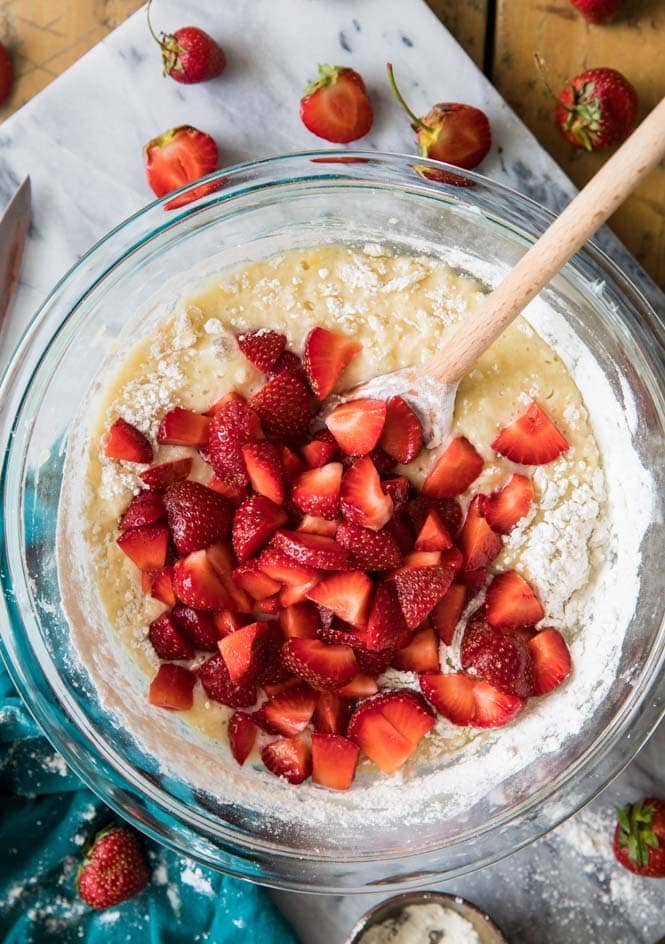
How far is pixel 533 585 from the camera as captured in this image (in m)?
2.25

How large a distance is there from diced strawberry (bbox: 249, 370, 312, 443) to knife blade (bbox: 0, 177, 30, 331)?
0.69 meters

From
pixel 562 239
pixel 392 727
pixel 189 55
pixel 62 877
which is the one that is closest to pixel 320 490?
Answer: pixel 392 727

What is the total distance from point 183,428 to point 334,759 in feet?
2.71

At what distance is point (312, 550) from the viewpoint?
219 cm

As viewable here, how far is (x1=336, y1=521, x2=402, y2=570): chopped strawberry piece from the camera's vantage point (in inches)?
86.0

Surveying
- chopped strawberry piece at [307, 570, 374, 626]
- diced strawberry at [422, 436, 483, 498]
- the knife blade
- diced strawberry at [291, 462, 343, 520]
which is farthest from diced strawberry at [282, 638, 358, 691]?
the knife blade

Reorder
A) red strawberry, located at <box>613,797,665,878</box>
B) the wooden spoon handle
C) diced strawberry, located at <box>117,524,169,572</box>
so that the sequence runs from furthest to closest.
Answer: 1. red strawberry, located at <box>613,797,665,878</box>
2. diced strawberry, located at <box>117,524,169,572</box>
3. the wooden spoon handle

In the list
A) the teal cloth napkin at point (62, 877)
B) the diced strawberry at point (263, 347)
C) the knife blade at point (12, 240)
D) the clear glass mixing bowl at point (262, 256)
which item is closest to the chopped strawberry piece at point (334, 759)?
the clear glass mixing bowl at point (262, 256)

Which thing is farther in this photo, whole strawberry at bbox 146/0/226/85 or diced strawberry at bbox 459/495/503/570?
whole strawberry at bbox 146/0/226/85

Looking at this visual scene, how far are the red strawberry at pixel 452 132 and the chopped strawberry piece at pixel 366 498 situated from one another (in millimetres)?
741

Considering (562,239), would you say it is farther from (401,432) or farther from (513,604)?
(513,604)

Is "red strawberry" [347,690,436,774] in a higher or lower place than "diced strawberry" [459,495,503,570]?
lower

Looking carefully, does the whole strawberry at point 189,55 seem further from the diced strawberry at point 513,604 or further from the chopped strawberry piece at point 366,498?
the diced strawberry at point 513,604

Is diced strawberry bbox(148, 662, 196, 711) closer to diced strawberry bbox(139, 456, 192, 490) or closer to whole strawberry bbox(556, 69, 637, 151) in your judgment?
diced strawberry bbox(139, 456, 192, 490)
